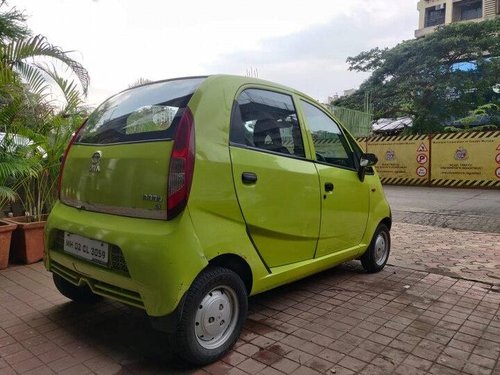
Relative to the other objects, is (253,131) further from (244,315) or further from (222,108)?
(244,315)


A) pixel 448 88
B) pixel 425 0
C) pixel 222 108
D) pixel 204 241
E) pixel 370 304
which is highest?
pixel 425 0

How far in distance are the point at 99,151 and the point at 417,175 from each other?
50.1 ft

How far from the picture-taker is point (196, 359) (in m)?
2.38

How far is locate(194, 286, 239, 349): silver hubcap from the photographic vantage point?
2449 mm

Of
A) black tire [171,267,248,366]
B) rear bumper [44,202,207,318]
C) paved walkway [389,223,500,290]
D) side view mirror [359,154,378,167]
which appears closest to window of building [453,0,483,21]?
paved walkway [389,223,500,290]

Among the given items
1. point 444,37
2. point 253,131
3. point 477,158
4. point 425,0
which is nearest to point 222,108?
point 253,131

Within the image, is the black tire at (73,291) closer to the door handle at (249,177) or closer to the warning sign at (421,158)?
the door handle at (249,177)

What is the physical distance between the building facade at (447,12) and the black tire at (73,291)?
45.1m

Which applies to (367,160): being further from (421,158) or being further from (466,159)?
(421,158)

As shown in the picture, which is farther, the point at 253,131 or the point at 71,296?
the point at 71,296

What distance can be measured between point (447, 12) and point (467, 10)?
2233mm

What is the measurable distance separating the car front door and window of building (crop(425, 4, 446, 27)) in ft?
156

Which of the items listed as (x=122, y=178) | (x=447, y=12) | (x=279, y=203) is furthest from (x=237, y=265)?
(x=447, y=12)

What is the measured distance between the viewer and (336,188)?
3531 millimetres
